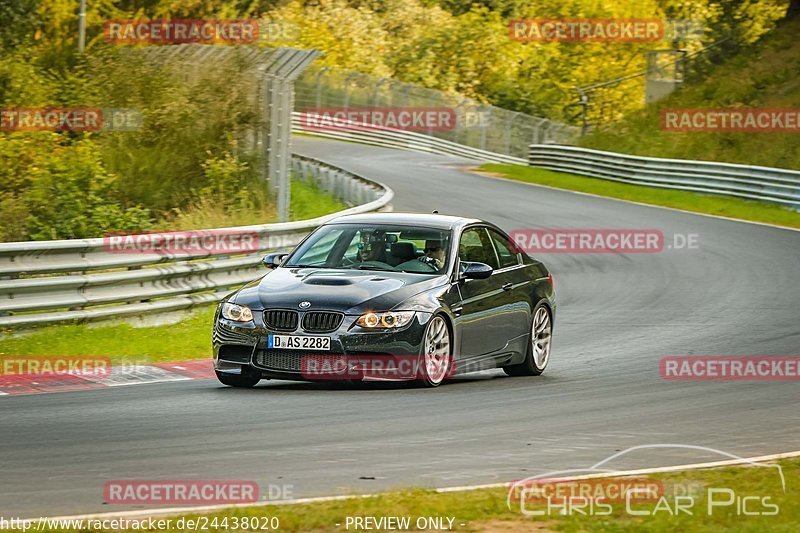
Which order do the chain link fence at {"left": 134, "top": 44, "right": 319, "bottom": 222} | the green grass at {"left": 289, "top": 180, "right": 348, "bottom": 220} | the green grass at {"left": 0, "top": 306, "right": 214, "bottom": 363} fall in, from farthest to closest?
the green grass at {"left": 289, "top": 180, "right": 348, "bottom": 220}
the chain link fence at {"left": 134, "top": 44, "right": 319, "bottom": 222}
the green grass at {"left": 0, "top": 306, "right": 214, "bottom": 363}

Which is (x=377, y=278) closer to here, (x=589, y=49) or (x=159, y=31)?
(x=159, y=31)

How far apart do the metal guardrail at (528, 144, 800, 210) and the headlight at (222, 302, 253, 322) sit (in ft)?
77.5

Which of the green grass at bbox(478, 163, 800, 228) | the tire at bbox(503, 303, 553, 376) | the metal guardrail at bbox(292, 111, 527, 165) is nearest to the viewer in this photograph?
the tire at bbox(503, 303, 553, 376)

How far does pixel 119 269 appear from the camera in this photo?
15539 millimetres

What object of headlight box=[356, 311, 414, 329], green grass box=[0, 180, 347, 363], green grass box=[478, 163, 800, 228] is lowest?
green grass box=[478, 163, 800, 228]

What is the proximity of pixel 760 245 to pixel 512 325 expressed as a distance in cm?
1461

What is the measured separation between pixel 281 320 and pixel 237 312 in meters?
0.44

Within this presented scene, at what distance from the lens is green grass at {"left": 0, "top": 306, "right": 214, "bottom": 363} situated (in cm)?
1337

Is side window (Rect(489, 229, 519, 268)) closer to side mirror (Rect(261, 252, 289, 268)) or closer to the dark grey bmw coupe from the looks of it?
the dark grey bmw coupe

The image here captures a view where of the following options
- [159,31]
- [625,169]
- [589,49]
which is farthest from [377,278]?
[589,49]

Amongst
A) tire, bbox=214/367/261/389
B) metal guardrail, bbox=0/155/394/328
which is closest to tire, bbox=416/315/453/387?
tire, bbox=214/367/261/389

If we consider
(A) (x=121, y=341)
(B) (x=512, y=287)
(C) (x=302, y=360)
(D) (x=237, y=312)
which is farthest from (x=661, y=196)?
(C) (x=302, y=360)

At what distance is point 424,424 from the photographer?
9.59 m

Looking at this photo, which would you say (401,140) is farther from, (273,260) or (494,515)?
(494,515)
